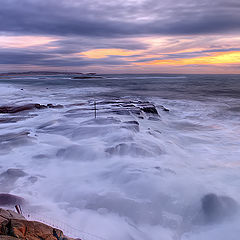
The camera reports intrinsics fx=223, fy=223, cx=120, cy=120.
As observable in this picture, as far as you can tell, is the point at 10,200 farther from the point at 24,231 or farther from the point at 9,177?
the point at 24,231

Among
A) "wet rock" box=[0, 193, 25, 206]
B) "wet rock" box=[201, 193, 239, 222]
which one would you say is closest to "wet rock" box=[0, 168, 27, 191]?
"wet rock" box=[0, 193, 25, 206]

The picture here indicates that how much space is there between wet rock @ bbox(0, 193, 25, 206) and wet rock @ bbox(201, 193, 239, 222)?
3.24 metres

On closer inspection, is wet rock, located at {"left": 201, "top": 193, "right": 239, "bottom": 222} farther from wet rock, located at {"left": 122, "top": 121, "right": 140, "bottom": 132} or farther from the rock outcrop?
wet rock, located at {"left": 122, "top": 121, "right": 140, "bottom": 132}

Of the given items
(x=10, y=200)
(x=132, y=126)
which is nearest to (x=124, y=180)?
(x=10, y=200)

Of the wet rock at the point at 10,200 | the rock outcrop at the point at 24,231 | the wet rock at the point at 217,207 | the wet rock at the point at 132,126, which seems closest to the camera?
the rock outcrop at the point at 24,231

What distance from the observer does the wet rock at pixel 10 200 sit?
3743 mm

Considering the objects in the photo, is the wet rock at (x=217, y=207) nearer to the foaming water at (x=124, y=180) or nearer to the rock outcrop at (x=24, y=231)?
the foaming water at (x=124, y=180)

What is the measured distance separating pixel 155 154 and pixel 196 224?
2688 mm

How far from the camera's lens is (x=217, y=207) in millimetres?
4055

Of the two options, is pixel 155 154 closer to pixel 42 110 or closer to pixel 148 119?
pixel 148 119

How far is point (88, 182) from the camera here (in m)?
4.82

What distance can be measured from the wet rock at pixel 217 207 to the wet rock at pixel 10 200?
3236 millimetres

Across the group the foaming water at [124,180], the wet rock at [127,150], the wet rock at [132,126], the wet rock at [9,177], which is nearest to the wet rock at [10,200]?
the foaming water at [124,180]

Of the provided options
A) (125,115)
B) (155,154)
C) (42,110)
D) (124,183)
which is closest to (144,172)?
(124,183)
